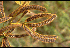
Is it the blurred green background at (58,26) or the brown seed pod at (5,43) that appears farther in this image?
the blurred green background at (58,26)

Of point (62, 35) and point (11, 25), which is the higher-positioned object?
point (11, 25)

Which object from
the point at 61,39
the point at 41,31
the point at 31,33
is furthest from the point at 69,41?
the point at 31,33

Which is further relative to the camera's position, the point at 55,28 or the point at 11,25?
the point at 55,28

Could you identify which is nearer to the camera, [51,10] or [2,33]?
[2,33]

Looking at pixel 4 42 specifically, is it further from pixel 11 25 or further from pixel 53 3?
pixel 53 3

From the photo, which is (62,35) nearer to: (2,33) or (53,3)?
(53,3)

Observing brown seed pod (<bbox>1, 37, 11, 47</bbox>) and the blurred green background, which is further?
the blurred green background

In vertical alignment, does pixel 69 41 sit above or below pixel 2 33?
below

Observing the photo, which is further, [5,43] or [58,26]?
[58,26]

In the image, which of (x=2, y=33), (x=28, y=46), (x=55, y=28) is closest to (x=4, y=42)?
(x=2, y=33)
